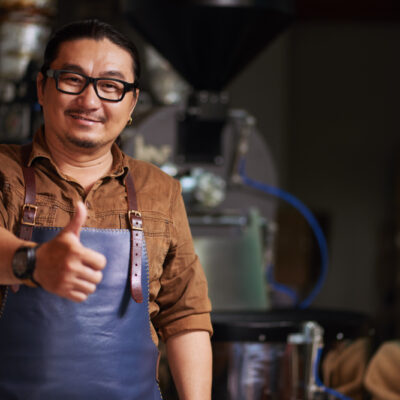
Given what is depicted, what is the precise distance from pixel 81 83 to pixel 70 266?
13.9 inches

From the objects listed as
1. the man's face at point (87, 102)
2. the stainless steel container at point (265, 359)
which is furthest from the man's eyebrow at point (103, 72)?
the stainless steel container at point (265, 359)

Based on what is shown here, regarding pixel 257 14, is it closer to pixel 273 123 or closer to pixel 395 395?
pixel 395 395

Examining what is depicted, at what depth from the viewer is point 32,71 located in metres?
2.20

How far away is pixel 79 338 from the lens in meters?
1.19

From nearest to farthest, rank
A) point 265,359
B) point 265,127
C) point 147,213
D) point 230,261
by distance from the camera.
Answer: point 147,213, point 265,359, point 230,261, point 265,127

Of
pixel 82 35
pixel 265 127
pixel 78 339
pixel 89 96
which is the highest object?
pixel 265 127

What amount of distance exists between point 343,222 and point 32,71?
5.23 m

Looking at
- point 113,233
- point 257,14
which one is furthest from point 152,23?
point 113,233

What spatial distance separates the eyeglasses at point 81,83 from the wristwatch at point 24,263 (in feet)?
0.95

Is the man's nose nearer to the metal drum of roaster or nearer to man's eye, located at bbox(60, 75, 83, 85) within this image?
man's eye, located at bbox(60, 75, 83, 85)

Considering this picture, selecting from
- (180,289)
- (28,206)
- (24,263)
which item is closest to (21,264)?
(24,263)

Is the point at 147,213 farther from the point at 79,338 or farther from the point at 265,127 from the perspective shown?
the point at 265,127

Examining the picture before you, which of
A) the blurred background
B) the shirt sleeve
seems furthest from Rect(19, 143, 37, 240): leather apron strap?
the blurred background

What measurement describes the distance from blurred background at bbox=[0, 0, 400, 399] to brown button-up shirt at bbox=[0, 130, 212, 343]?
1.62ft
